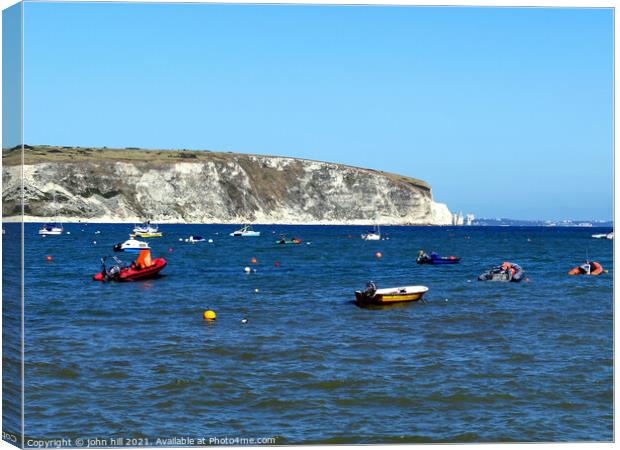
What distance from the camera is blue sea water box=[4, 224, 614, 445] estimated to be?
16.8 metres

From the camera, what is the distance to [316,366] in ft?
76.2

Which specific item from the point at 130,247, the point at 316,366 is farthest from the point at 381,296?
the point at 130,247

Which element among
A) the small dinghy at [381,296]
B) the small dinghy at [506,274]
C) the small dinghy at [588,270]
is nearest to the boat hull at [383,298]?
the small dinghy at [381,296]

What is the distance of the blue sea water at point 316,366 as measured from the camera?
16828 mm

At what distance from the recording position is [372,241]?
139 meters

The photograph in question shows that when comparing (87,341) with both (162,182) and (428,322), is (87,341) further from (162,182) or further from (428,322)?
(162,182)

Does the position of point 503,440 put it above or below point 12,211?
below

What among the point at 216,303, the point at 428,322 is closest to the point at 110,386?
the point at 428,322

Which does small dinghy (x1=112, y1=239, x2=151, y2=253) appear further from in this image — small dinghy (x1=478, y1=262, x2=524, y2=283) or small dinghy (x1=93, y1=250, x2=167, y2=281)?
small dinghy (x1=478, y1=262, x2=524, y2=283)

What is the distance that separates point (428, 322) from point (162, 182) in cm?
15602

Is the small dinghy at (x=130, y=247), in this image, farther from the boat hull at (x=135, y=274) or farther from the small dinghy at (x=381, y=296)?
the small dinghy at (x=381, y=296)

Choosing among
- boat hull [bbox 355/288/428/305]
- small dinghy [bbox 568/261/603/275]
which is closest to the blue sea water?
boat hull [bbox 355/288/428/305]

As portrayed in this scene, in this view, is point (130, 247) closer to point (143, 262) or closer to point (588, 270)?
point (143, 262)

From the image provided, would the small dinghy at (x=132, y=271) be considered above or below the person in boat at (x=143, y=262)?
below
